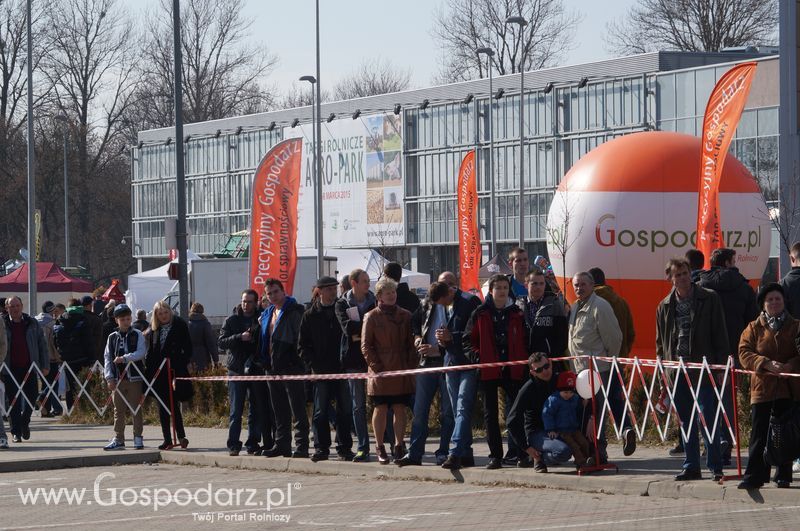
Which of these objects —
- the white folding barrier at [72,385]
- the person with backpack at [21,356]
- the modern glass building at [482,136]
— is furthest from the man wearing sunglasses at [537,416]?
the modern glass building at [482,136]

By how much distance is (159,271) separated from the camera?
166 ft

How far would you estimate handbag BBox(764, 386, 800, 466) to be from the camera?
11594 mm

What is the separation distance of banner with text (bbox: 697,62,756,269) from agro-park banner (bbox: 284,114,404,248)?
63.4 metres

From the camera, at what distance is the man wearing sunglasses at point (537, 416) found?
1359 cm

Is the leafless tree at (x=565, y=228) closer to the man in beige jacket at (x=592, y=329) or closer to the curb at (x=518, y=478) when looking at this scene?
the curb at (x=518, y=478)

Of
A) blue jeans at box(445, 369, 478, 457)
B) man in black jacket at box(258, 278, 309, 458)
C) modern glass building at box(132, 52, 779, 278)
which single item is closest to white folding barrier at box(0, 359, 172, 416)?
man in black jacket at box(258, 278, 309, 458)

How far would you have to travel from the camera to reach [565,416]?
44.3ft

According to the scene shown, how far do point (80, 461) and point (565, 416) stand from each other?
20.7 ft

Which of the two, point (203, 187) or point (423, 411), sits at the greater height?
point (203, 187)

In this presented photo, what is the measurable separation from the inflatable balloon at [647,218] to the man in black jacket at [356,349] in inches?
244

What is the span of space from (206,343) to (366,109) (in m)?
65.4

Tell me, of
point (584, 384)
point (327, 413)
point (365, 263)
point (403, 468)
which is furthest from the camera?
point (365, 263)

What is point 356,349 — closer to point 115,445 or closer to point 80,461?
point 80,461

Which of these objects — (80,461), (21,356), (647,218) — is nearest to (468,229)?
(647,218)
